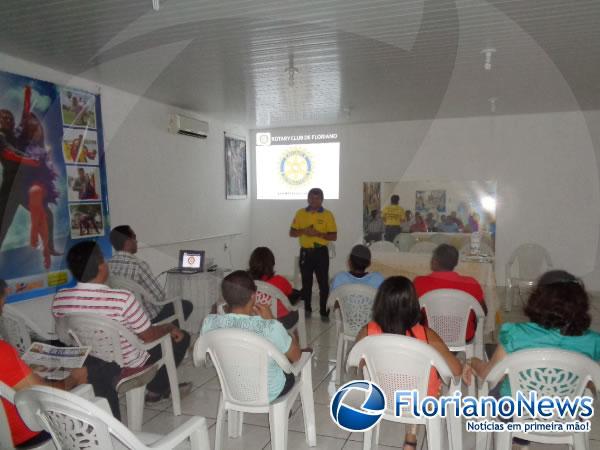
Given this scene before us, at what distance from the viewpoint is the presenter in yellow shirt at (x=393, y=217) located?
695 centimetres

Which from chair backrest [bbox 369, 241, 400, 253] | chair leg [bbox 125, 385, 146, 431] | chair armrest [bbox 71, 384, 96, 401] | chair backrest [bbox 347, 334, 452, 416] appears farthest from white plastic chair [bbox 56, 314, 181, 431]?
chair backrest [bbox 369, 241, 400, 253]

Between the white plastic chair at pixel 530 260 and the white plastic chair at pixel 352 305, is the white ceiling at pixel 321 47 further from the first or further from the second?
the white plastic chair at pixel 530 260

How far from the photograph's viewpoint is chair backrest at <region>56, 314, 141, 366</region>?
7.95 feet

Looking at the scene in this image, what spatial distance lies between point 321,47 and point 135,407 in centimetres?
292

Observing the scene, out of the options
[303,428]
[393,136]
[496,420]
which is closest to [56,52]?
[303,428]

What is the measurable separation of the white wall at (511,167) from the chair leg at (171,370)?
4691 mm

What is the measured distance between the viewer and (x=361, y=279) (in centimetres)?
333

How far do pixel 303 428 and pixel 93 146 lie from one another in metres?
3.35

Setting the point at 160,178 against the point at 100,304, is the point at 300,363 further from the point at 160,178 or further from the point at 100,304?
the point at 160,178

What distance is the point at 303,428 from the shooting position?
2.79 meters

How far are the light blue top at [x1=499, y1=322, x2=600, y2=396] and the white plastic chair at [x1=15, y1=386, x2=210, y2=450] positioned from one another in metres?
1.50

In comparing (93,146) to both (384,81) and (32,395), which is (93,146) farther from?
(32,395)

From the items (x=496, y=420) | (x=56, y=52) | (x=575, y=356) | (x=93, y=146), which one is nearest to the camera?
(x=575, y=356)

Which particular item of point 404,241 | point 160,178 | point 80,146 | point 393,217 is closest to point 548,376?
point 80,146
